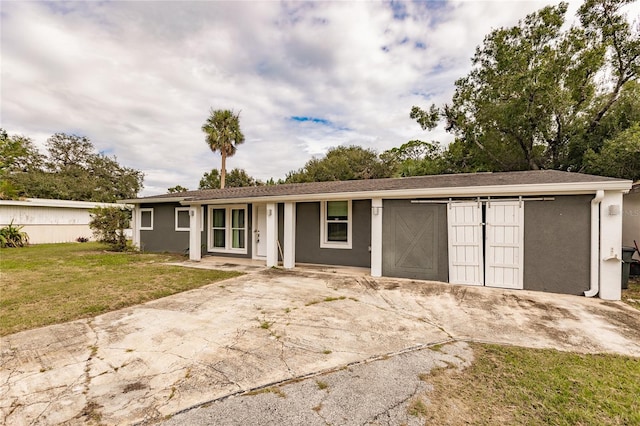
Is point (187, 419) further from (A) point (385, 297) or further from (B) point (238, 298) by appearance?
(A) point (385, 297)

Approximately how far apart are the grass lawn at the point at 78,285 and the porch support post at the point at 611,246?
847cm

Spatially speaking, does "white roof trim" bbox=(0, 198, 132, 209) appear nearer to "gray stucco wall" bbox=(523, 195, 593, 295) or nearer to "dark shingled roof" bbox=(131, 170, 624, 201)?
"dark shingled roof" bbox=(131, 170, 624, 201)

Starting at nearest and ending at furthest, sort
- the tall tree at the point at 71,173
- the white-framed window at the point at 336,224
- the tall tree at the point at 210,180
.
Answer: the white-framed window at the point at 336,224 < the tall tree at the point at 71,173 < the tall tree at the point at 210,180

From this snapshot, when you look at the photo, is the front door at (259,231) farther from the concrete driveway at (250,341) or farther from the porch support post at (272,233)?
the concrete driveway at (250,341)

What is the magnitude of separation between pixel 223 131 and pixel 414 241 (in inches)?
752

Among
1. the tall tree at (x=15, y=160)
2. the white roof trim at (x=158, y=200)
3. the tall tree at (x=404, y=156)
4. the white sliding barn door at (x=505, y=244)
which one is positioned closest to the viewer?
the white sliding barn door at (x=505, y=244)

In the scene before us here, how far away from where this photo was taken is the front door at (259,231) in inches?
398

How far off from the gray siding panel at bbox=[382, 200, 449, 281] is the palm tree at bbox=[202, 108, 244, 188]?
58.7ft

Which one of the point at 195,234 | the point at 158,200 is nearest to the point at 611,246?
the point at 195,234

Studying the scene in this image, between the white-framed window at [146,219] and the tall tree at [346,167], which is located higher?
the tall tree at [346,167]

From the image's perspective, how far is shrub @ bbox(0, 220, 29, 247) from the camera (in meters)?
13.8

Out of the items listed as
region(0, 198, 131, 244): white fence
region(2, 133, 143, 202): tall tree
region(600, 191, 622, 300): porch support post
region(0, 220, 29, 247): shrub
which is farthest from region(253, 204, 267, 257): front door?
region(2, 133, 143, 202): tall tree

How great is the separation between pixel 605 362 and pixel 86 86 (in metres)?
18.9

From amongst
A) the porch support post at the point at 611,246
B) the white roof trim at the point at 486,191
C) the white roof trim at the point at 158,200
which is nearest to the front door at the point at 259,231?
the white roof trim at the point at 486,191
